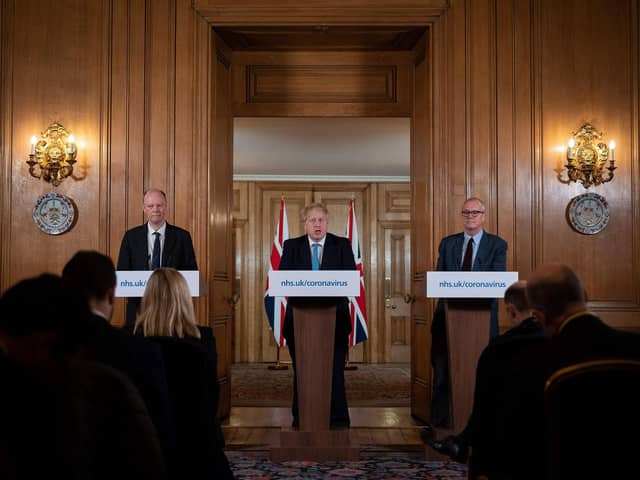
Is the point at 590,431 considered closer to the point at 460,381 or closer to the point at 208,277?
the point at 460,381

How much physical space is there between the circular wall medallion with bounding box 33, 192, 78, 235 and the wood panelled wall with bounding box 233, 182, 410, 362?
20.8ft

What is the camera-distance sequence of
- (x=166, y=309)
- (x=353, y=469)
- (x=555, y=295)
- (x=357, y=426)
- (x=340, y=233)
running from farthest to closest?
1. (x=340, y=233)
2. (x=357, y=426)
3. (x=353, y=469)
4. (x=166, y=309)
5. (x=555, y=295)

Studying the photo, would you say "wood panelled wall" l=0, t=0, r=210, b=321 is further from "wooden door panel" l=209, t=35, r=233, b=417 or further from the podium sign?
the podium sign

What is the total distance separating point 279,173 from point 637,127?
6.97m

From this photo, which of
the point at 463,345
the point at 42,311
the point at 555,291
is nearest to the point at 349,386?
the point at 463,345

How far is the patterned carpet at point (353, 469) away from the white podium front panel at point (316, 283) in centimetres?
99

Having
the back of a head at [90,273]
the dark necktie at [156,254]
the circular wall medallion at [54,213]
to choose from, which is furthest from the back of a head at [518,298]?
the circular wall medallion at [54,213]

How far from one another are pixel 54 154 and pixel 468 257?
10.8 feet

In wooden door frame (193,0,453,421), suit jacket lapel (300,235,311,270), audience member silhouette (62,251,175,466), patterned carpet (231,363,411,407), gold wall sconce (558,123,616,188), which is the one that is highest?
wooden door frame (193,0,453,421)

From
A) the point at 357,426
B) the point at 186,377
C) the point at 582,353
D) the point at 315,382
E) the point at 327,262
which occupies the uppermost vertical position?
the point at 327,262

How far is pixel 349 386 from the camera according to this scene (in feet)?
30.7

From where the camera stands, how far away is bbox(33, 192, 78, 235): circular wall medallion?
6.19 metres

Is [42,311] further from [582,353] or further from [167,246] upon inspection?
[167,246]

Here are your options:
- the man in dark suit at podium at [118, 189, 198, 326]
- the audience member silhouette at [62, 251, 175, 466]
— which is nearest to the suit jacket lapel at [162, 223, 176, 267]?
the man in dark suit at podium at [118, 189, 198, 326]
